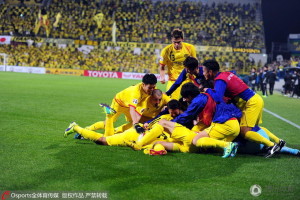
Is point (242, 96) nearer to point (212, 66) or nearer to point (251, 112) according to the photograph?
point (251, 112)

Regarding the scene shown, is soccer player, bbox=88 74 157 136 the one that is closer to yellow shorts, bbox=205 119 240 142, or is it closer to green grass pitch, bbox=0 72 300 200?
green grass pitch, bbox=0 72 300 200

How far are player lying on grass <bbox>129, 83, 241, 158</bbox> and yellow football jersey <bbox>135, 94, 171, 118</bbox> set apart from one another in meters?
1.15

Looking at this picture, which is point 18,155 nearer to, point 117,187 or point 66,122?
point 117,187

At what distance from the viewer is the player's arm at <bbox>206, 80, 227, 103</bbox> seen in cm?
743

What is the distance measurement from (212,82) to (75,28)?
1713 inches

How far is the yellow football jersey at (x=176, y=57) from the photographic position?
1094 cm

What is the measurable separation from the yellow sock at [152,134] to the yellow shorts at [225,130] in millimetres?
897

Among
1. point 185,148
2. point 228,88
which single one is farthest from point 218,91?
point 185,148

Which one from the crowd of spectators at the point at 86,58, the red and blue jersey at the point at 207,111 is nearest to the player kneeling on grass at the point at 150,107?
the red and blue jersey at the point at 207,111

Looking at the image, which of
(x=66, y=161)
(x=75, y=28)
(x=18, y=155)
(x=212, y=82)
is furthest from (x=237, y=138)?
(x=75, y=28)

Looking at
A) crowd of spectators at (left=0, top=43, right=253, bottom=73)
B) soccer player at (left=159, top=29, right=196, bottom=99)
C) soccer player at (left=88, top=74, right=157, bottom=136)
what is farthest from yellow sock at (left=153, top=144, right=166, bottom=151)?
crowd of spectators at (left=0, top=43, right=253, bottom=73)

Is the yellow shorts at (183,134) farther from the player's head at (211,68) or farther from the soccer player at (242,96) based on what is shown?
the player's head at (211,68)

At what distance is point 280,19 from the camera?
51906mm

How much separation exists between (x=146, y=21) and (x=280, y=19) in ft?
55.6
